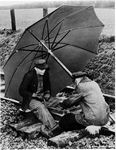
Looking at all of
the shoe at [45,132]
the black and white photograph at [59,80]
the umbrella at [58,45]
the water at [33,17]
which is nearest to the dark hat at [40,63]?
the black and white photograph at [59,80]

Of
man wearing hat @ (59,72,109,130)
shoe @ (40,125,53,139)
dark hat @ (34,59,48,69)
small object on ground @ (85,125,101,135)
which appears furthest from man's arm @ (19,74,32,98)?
small object on ground @ (85,125,101,135)

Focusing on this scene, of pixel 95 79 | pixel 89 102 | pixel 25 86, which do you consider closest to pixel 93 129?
pixel 89 102

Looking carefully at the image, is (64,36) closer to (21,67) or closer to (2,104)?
(21,67)

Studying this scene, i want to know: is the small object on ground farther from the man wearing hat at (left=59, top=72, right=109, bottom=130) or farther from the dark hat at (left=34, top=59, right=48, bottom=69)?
the dark hat at (left=34, top=59, right=48, bottom=69)

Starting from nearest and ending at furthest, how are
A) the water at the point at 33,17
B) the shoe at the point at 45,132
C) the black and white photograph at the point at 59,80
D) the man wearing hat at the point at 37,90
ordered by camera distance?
the black and white photograph at the point at 59,80, the shoe at the point at 45,132, the man wearing hat at the point at 37,90, the water at the point at 33,17

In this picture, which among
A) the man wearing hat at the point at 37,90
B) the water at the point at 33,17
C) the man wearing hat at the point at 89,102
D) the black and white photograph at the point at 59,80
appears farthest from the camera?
the water at the point at 33,17

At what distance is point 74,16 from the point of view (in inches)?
205

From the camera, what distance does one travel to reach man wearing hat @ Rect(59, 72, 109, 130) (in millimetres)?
4805

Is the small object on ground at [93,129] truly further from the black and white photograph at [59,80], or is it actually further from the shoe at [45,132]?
the shoe at [45,132]

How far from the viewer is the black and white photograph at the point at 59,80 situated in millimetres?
4941

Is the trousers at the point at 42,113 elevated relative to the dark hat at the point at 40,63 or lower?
lower

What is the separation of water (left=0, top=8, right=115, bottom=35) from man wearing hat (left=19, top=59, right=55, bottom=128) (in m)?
1.45

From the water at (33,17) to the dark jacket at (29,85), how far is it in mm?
1510

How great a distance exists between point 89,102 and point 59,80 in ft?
2.70
